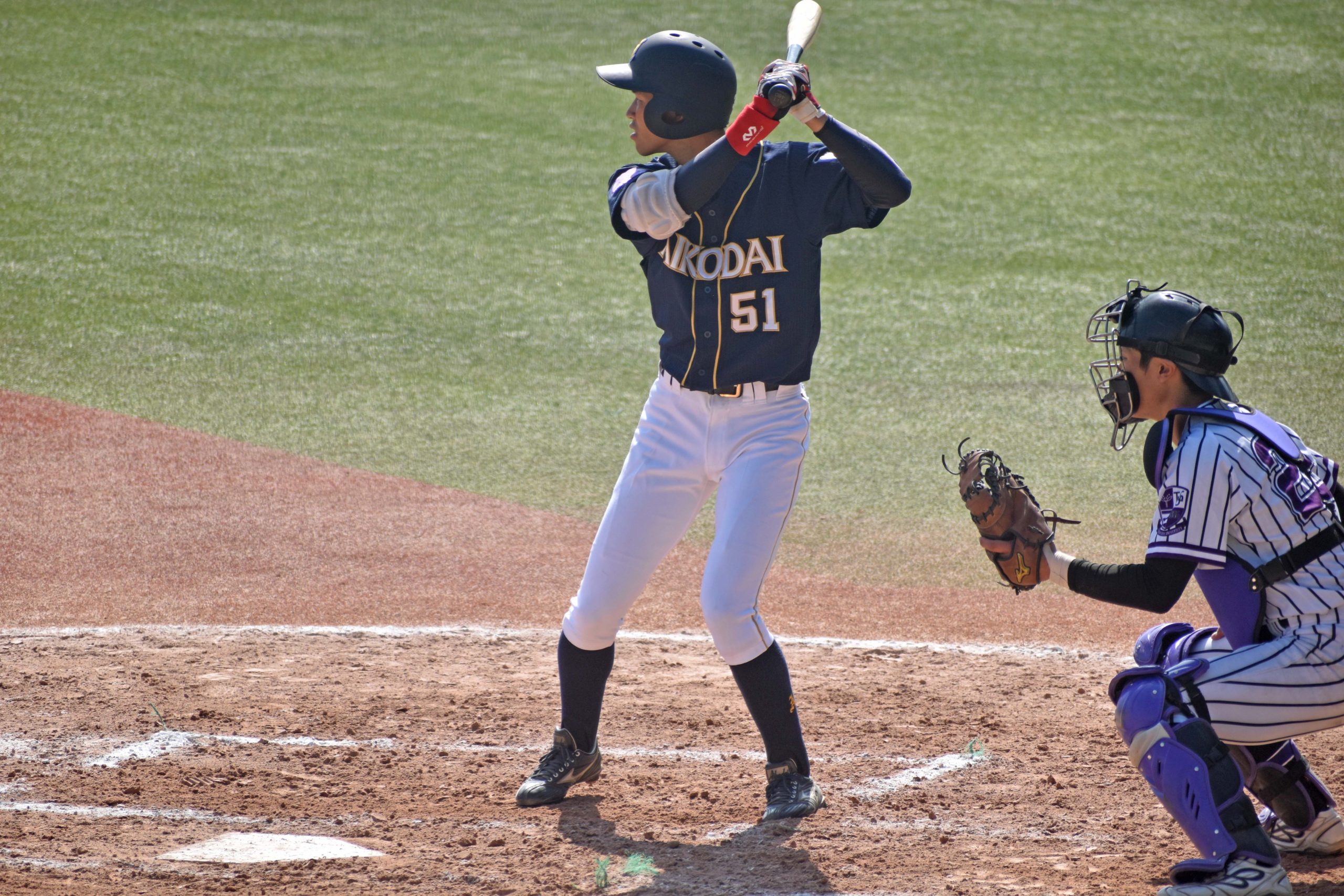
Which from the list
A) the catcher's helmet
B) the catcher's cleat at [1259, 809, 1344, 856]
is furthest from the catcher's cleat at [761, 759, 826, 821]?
the catcher's helmet

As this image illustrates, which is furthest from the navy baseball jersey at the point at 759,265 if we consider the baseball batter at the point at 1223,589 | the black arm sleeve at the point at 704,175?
the baseball batter at the point at 1223,589

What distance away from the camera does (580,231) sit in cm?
1185

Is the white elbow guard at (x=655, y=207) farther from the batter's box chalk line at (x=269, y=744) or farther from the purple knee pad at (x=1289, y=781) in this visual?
the purple knee pad at (x=1289, y=781)

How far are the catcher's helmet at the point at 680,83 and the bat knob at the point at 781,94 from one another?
328 mm

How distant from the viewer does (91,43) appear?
14484 mm

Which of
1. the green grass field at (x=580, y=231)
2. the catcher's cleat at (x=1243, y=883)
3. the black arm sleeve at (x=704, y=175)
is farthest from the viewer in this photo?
the green grass field at (x=580, y=231)

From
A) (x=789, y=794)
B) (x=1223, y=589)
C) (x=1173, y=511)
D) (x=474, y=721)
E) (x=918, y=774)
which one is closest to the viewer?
(x=1173, y=511)

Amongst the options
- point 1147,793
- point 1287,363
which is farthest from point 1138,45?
point 1147,793

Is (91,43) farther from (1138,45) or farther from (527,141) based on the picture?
(1138,45)

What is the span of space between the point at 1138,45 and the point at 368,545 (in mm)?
13049

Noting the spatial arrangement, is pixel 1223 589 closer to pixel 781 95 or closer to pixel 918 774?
pixel 918 774

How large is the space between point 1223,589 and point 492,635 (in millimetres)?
3044

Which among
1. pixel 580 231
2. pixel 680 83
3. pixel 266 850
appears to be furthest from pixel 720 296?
pixel 580 231

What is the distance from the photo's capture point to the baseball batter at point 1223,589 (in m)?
2.82
